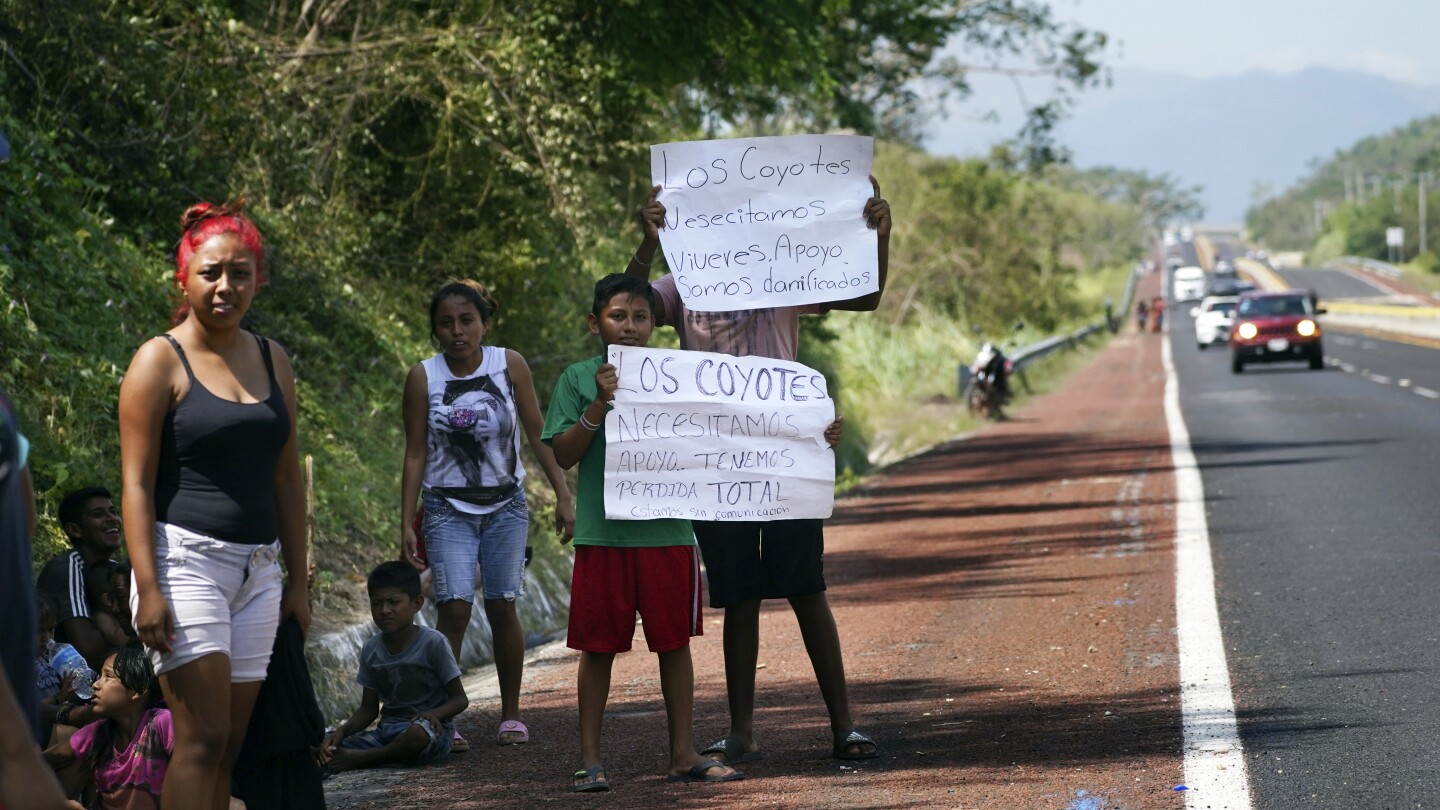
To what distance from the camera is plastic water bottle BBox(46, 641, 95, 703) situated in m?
5.65

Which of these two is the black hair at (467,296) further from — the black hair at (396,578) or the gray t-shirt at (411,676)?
the gray t-shirt at (411,676)

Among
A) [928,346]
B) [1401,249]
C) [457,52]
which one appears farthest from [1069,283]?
[1401,249]

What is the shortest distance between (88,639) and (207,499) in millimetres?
1906

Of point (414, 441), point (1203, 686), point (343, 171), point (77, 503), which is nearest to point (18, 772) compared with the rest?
point (77, 503)

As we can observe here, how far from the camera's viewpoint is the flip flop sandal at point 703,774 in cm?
611

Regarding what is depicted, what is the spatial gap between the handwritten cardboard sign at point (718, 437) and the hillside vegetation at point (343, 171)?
2.87 m

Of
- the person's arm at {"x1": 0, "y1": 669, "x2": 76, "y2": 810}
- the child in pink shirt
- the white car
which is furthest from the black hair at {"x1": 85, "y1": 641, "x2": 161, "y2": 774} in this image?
the white car

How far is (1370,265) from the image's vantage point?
405 feet

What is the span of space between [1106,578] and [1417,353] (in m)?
35.7

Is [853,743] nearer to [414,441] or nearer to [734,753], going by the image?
[734,753]

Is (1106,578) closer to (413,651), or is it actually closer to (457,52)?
(413,651)

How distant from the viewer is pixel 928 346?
3678cm

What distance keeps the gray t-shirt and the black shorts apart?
1.20 meters

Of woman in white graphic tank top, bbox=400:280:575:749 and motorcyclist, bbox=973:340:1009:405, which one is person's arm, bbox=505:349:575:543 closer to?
woman in white graphic tank top, bbox=400:280:575:749
